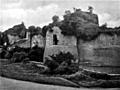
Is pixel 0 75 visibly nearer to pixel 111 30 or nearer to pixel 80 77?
pixel 80 77

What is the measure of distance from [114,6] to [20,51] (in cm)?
592

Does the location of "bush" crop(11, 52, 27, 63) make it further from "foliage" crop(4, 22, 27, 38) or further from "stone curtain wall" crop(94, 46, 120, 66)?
"stone curtain wall" crop(94, 46, 120, 66)

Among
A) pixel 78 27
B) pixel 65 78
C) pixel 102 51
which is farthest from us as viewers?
pixel 78 27

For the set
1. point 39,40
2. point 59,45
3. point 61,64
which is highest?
point 39,40

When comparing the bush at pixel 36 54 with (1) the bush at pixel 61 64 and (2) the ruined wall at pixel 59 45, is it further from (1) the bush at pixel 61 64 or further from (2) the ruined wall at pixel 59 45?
(1) the bush at pixel 61 64

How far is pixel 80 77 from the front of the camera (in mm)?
7246

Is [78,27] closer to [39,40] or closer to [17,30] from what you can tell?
[39,40]

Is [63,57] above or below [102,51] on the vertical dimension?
below

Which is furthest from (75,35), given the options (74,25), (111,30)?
(111,30)

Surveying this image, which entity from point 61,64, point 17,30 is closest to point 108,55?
point 61,64

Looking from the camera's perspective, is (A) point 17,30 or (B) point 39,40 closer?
(B) point 39,40

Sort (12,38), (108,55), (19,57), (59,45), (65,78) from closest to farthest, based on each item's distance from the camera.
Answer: (65,78)
(108,55)
(59,45)
(19,57)
(12,38)

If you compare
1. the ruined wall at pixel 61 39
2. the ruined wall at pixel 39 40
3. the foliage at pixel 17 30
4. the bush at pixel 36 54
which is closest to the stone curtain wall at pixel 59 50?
the ruined wall at pixel 61 39

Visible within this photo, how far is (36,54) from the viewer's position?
10156 mm
